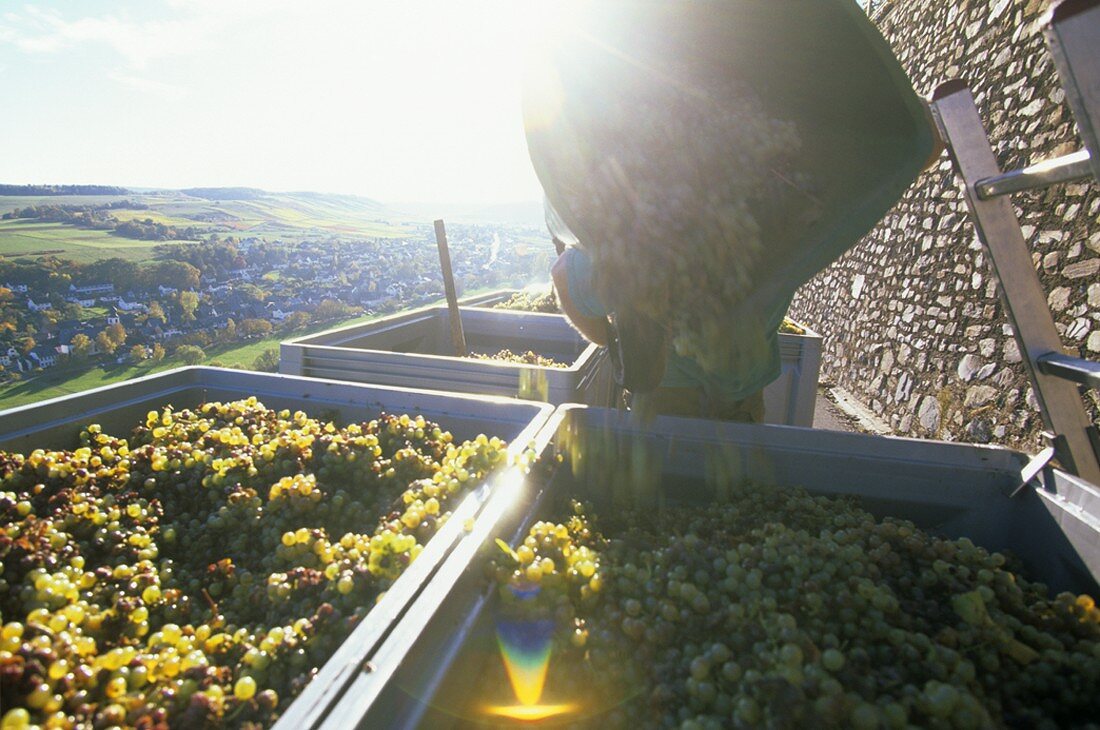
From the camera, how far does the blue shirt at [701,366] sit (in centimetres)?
193

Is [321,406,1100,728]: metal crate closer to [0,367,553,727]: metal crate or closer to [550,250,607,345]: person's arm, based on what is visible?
[0,367,553,727]: metal crate

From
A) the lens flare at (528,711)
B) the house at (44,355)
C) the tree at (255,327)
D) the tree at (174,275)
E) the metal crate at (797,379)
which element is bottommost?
the tree at (255,327)

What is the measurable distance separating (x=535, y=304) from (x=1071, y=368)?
4447 mm

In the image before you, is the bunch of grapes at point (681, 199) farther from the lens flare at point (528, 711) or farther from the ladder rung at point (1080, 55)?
the lens flare at point (528, 711)

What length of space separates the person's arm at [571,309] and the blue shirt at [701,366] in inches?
Answer: 0.4

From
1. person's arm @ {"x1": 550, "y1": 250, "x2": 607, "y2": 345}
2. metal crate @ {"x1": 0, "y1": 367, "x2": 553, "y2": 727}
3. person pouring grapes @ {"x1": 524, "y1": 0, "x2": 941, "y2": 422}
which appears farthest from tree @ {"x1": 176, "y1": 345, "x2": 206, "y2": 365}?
person pouring grapes @ {"x1": 524, "y1": 0, "x2": 941, "y2": 422}

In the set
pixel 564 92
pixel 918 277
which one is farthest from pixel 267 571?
pixel 918 277

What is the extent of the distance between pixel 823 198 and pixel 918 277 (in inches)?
208

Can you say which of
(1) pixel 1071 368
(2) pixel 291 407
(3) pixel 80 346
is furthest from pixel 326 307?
(1) pixel 1071 368

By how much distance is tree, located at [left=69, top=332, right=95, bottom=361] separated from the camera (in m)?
12.2

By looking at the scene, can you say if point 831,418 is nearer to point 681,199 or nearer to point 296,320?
point 681,199

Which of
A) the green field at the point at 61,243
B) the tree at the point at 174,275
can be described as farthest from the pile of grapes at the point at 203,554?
the green field at the point at 61,243

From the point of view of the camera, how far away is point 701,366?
197 cm

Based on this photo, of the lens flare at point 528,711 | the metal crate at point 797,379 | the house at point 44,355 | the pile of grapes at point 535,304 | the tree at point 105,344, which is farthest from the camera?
the tree at point 105,344
